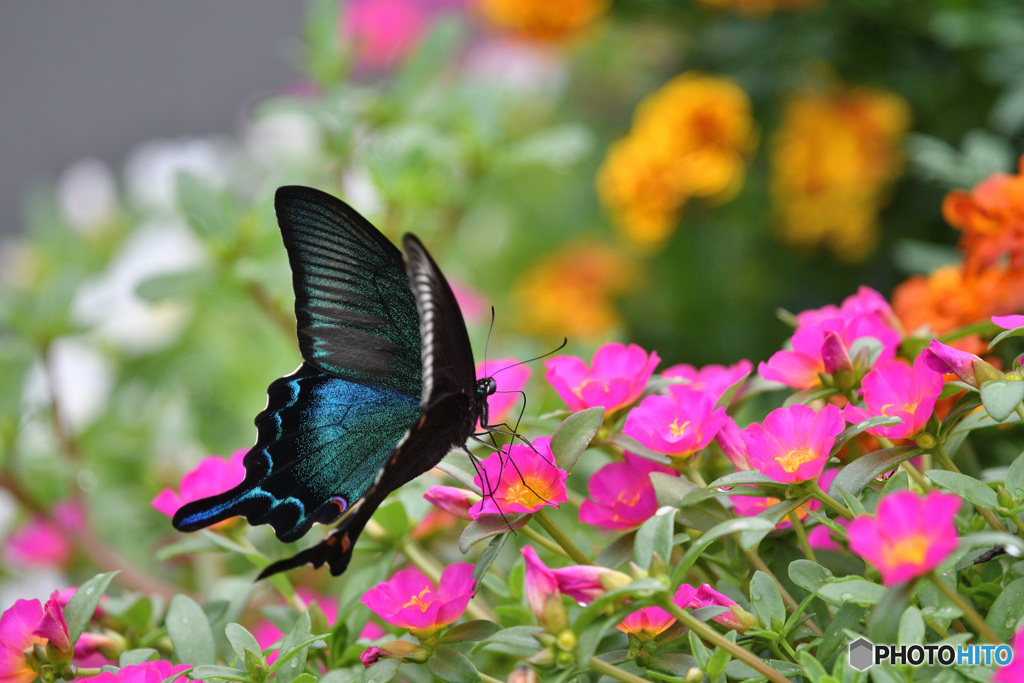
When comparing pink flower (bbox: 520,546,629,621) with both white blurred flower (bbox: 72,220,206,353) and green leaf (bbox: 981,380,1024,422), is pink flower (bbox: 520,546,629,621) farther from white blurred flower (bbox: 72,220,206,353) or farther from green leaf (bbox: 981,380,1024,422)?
white blurred flower (bbox: 72,220,206,353)

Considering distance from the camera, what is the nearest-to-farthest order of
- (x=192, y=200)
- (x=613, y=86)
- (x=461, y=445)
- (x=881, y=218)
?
(x=461, y=445) → (x=192, y=200) → (x=881, y=218) → (x=613, y=86)

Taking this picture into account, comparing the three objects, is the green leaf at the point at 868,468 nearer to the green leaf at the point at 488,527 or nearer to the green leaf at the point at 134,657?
the green leaf at the point at 488,527

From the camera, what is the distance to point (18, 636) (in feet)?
1.89

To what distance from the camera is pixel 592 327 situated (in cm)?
163

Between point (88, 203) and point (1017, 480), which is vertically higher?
point (88, 203)

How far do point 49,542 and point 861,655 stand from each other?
94cm

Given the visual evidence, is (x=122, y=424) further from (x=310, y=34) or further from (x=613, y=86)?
(x=613, y=86)

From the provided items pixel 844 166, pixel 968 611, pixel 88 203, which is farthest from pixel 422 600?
pixel 88 203

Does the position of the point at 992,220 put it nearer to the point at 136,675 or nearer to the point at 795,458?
the point at 795,458

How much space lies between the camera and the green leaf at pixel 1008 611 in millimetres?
497

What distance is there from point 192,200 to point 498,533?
648 mm

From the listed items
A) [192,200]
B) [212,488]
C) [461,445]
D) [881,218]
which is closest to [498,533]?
[461,445]

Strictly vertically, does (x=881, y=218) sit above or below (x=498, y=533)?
above

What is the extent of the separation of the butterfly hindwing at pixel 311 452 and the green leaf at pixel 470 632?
5.9 inches
